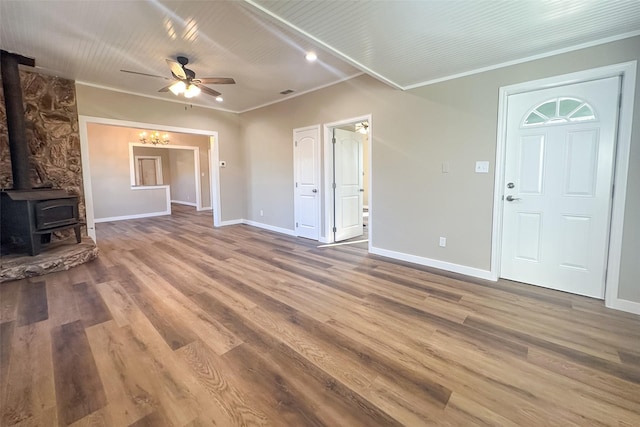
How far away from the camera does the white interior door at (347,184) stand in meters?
5.02

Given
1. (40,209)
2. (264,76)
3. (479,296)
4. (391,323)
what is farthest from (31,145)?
(479,296)

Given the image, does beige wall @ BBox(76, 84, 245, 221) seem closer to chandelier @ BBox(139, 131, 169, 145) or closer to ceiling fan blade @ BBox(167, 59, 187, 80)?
ceiling fan blade @ BBox(167, 59, 187, 80)

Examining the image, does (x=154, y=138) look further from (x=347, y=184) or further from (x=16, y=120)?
(x=347, y=184)

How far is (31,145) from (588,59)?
718 centimetres

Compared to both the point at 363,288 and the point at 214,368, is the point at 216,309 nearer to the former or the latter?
the point at 214,368

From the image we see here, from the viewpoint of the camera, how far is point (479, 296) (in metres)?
2.83

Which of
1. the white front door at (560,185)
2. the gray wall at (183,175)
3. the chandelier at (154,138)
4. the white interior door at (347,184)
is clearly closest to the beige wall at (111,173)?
the chandelier at (154,138)

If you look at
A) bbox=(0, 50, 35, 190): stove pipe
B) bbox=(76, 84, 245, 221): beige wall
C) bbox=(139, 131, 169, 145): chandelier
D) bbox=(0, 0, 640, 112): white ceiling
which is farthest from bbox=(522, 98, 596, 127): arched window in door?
bbox=(139, 131, 169, 145): chandelier

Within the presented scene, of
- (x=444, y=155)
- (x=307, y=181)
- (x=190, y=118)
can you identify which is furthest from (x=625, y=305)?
(x=190, y=118)

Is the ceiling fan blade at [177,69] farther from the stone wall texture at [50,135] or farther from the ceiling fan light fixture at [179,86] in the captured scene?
the stone wall texture at [50,135]

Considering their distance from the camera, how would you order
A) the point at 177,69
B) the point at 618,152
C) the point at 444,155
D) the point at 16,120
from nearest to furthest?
1. the point at 618,152
2. the point at 177,69
3. the point at 444,155
4. the point at 16,120

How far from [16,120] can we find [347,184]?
499 cm

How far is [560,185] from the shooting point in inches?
112

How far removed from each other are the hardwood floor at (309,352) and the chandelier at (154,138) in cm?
594
